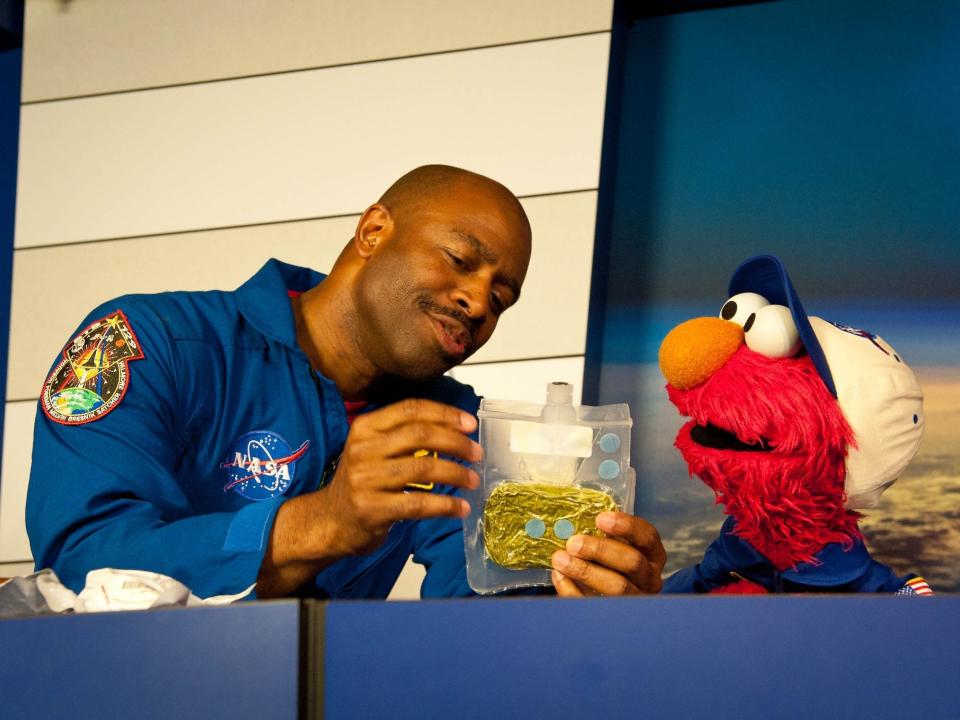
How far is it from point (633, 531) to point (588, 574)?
0.06 metres

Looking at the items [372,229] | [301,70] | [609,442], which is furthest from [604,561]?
[301,70]

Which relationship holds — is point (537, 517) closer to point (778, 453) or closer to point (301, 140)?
point (778, 453)

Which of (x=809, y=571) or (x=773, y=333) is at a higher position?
(x=773, y=333)

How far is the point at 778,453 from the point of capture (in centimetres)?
129

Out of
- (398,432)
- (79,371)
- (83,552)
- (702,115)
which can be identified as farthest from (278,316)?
(702,115)

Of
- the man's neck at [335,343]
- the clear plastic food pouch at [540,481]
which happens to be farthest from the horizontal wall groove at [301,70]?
the clear plastic food pouch at [540,481]

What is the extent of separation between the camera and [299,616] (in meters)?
0.76

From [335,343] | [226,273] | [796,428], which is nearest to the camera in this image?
[796,428]

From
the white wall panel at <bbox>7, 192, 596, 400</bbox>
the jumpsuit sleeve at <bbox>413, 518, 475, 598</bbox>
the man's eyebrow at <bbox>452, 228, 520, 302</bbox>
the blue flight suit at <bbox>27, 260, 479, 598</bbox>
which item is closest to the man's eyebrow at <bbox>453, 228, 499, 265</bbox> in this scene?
the man's eyebrow at <bbox>452, 228, 520, 302</bbox>

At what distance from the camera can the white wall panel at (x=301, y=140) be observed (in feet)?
6.56

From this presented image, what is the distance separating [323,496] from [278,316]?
0.52 metres

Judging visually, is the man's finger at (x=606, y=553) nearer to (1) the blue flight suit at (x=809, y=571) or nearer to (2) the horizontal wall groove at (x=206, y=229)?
(1) the blue flight suit at (x=809, y=571)

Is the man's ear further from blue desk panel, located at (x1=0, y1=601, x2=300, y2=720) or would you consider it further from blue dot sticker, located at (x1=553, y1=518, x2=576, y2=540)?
blue desk panel, located at (x1=0, y1=601, x2=300, y2=720)

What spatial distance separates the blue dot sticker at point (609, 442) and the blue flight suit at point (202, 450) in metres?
0.33
